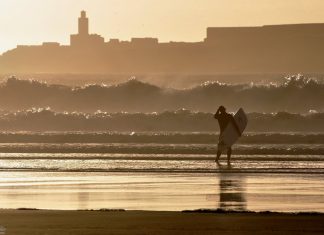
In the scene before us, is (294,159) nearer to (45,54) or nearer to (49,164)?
(49,164)

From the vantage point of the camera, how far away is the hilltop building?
5610 inches

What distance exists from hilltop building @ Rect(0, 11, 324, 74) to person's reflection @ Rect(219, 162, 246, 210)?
366ft

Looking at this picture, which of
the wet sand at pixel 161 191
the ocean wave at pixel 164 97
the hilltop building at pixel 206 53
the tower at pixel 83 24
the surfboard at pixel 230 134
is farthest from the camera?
the tower at pixel 83 24

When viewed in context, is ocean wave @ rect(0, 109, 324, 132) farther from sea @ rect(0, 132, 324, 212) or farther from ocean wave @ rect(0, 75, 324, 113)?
ocean wave @ rect(0, 75, 324, 113)

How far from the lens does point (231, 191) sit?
19156mm

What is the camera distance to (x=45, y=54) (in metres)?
170

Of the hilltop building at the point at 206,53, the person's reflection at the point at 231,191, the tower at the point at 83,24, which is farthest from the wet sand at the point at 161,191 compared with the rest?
the tower at the point at 83,24

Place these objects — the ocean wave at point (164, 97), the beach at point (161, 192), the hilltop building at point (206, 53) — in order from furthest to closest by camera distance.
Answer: the hilltop building at point (206, 53) → the ocean wave at point (164, 97) → the beach at point (161, 192)

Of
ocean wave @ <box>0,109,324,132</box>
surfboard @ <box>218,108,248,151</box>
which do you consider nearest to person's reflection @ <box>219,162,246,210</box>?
surfboard @ <box>218,108,248,151</box>

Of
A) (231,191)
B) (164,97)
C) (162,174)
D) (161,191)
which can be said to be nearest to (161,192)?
(161,191)

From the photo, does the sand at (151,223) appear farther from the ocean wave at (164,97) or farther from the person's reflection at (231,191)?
the ocean wave at (164,97)

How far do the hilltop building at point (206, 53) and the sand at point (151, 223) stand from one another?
11955 cm

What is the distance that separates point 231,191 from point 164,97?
4791cm

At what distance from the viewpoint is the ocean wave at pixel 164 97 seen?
62750 mm
